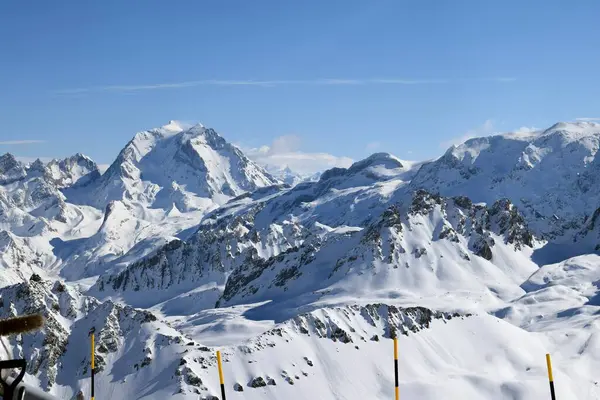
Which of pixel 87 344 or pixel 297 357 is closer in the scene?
pixel 297 357

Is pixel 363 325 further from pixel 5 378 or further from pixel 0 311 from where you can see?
pixel 5 378

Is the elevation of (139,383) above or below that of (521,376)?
above

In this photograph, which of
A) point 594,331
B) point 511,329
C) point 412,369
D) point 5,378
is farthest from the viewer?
point 594,331

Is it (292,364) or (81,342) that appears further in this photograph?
(81,342)

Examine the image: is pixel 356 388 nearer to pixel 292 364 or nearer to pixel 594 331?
pixel 292 364

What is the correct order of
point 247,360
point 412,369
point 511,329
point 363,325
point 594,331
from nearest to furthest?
point 247,360 → point 412,369 → point 363,325 → point 511,329 → point 594,331

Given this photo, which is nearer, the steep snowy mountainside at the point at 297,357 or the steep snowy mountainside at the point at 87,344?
the steep snowy mountainside at the point at 297,357

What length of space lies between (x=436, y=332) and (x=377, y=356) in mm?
26969

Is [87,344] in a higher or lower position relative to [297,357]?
higher

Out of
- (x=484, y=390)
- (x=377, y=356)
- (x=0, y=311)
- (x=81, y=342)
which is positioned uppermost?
(x=0, y=311)

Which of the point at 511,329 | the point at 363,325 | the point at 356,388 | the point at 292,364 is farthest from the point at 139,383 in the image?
the point at 511,329

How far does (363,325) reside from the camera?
6427 inches

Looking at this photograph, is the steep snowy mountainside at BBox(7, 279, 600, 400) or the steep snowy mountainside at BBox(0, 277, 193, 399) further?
the steep snowy mountainside at BBox(0, 277, 193, 399)

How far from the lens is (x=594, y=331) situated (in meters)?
197
